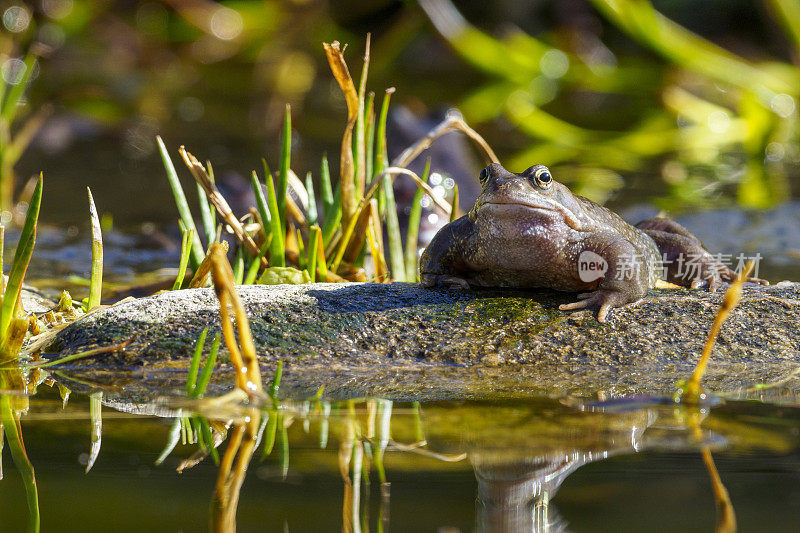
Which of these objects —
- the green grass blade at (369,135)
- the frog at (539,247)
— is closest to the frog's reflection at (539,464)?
the frog at (539,247)

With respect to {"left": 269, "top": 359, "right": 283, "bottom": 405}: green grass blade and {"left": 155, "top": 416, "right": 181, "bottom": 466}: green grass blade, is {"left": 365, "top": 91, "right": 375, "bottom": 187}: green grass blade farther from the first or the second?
{"left": 155, "top": 416, "right": 181, "bottom": 466}: green grass blade

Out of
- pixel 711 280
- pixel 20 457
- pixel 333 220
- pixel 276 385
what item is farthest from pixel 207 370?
pixel 711 280

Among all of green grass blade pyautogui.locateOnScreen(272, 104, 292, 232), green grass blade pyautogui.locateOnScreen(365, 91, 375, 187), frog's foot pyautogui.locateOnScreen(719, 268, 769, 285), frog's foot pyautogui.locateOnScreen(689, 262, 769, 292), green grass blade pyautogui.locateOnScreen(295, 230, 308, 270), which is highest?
green grass blade pyautogui.locateOnScreen(365, 91, 375, 187)

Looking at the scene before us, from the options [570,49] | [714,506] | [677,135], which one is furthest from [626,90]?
[714,506]

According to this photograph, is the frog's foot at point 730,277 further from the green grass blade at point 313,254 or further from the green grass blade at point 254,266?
the green grass blade at point 254,266

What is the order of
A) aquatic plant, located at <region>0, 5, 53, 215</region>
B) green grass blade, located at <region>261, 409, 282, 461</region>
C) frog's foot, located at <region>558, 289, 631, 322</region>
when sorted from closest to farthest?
green grass blade, located at <region>261, 409, 282, 461</region> < frog's foot, located at <region>558, 289, 631, 322</region> < aquatic plant, located at <region>0, 5, 53, 215</region>

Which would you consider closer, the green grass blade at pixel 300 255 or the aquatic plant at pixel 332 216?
the aquatic plant at pixel 332 216

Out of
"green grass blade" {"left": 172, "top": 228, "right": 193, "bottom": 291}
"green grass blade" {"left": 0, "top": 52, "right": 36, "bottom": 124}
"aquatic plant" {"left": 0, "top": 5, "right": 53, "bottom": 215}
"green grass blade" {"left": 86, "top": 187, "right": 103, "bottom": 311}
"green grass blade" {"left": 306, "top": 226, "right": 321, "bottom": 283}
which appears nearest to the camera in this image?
"green grass blade" {"left": 86, "top": 187, "right": 103, "bottom": 311}

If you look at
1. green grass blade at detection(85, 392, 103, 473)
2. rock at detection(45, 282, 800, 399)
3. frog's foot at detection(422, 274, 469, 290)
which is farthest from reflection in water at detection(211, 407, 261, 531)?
frog's foot at detection(422, 274, 469, 290)
